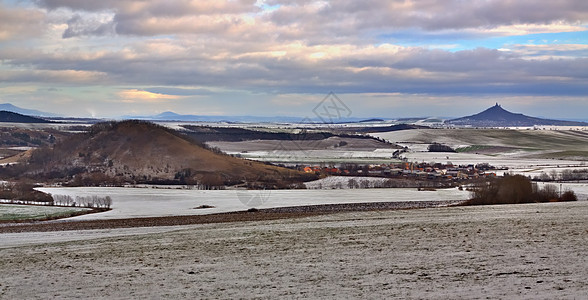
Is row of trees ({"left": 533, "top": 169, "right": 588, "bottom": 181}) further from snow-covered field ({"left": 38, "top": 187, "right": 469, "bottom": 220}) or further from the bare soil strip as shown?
the bare soil strip

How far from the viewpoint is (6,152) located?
167 metres

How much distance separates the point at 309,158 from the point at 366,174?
37.4 meters

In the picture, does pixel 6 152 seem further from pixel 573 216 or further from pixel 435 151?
pixel 573 216

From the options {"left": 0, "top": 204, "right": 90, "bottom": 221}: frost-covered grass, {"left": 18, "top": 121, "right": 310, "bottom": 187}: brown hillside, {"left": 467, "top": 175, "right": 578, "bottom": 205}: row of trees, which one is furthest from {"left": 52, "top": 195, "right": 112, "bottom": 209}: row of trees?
{"left": 467, "top": 175, "right": 578, "bottom": 205}: row of trees

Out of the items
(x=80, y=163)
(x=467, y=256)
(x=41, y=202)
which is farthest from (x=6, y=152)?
(x=467, y=256)

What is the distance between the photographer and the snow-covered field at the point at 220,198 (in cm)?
6712

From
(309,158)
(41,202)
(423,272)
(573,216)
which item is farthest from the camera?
(309,158)

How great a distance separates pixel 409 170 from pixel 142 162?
4931cm

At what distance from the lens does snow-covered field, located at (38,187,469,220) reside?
67.1 m

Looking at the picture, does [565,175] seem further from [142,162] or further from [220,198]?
[142,162]

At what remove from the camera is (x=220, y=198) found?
81.1 m

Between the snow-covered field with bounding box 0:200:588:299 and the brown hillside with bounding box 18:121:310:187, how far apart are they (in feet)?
241

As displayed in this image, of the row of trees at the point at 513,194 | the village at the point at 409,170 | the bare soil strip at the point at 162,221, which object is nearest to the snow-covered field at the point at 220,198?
the bare soil strip at the point at 162,221

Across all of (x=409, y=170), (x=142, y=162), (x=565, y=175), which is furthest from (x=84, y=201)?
(x=565, y=175)
